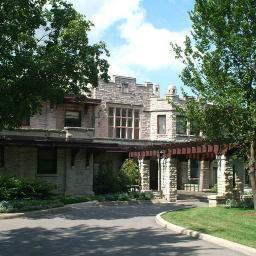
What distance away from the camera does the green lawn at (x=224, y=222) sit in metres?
13.2

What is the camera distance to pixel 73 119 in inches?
1473

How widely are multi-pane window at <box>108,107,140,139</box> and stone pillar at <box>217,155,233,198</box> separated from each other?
1684 centimetres

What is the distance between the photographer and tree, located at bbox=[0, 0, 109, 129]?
66.0 ft

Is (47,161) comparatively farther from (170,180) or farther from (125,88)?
(125,88)

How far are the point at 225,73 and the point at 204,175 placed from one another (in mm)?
23893

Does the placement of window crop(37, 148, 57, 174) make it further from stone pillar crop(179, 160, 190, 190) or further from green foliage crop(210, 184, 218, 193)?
stone pillar crop(179, 160, 190, 190)

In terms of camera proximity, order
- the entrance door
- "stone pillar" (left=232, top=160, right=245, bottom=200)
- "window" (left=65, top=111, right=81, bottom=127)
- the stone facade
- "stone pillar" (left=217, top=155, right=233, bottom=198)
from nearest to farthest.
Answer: "stone pillar" (left=217, top=155, right=233, bottom=198) → "stone pillar" (left=232, top=160, right=245, bottom=200) → the stone facade → "window" (left=65, top=111, right=81, bottom=127) → the entrance door

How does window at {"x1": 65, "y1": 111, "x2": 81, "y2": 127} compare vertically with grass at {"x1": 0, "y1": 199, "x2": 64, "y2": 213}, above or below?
above

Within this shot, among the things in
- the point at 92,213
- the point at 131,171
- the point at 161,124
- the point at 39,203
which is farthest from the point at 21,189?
the point at 161,124

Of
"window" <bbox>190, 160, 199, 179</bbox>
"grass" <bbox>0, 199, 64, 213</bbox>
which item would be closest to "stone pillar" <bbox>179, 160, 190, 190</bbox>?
"window" <bbox>190, 160, 199, 179</bbox>

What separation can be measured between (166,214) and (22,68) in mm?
8580

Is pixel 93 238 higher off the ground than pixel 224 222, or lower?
lower

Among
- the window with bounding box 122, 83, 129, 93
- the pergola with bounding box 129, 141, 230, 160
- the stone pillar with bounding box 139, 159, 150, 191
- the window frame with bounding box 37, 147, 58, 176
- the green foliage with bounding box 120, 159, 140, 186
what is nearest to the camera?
the pergola with bounding box 129, 141, 230, 160

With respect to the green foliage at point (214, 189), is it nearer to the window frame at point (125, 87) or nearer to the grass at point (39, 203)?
the window frame at point (125, 87)
